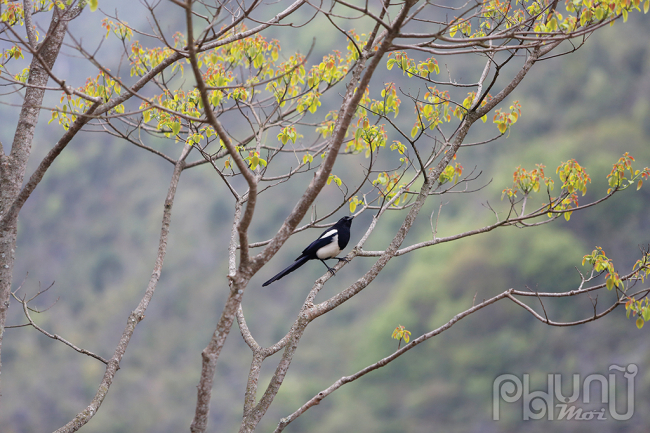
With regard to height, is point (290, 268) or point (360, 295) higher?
point (360, 295)

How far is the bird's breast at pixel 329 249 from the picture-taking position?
7.43 metres

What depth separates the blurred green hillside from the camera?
29.6 meters

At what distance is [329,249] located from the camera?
7.46 metres

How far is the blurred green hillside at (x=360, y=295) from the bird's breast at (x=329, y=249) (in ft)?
69.7

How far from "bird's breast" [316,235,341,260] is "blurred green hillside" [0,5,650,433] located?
21.3 metres

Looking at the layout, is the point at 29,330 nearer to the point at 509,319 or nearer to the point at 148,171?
the point at 148,171

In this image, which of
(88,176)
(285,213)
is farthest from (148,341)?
(88,176)

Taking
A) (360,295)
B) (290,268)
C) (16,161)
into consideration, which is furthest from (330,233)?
(360,295)

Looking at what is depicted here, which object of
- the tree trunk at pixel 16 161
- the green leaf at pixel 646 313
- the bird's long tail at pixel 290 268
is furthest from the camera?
the bird's long tail at pixel 290 268

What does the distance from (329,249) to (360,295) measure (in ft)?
103

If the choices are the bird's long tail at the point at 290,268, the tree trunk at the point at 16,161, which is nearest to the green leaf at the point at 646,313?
the bird's long tail at the point at 290,268

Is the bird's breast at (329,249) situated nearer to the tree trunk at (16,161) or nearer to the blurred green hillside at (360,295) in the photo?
the tree trunk at (16,161)

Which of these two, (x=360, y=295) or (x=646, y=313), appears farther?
(x=360, y=295)

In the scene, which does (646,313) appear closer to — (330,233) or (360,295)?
(330,233)
